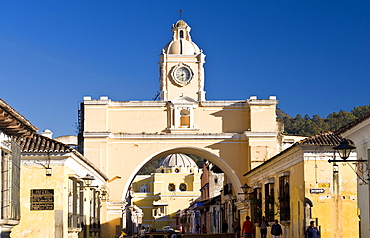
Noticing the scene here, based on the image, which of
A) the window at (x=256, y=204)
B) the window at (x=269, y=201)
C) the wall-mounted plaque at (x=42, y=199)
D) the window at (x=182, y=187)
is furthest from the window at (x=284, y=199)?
the window at (x=182, y=187)

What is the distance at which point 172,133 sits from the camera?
36.8 meters

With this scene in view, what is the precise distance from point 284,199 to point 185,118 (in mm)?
12539

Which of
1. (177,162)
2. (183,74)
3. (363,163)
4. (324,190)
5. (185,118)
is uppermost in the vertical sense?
(183,74)

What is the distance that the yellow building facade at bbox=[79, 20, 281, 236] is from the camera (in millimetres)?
36188

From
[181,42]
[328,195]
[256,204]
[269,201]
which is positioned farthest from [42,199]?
[181,42]

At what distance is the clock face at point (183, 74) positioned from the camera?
124 ft

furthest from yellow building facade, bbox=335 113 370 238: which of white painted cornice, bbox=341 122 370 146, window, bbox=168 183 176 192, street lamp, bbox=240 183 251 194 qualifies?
window, bbox=168 183 176 192

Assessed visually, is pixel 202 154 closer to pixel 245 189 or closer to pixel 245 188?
pixel 245 189

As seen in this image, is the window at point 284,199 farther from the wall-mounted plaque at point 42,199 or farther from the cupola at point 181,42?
the cupola at point 181,42

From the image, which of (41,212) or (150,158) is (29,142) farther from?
(150,158)

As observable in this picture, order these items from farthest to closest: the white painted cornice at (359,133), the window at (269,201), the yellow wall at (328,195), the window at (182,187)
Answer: the window at (182,187)
the window at (269,201)
the yellow wall at (328,195)
the white painted cornice at (359,133)

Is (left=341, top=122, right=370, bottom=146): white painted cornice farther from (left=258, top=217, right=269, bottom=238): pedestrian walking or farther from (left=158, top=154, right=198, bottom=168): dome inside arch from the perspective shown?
(left=158, top=154, right=198, bottom=168): dome inside arch

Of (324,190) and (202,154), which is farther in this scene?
(202,154)

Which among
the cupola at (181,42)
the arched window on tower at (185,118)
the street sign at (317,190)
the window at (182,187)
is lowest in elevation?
the street sign at (317,190)
